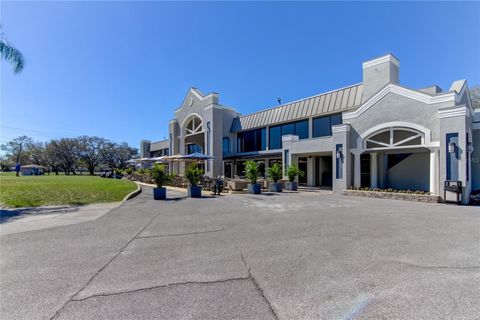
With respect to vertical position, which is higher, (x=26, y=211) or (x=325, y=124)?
(x=325, y=124)

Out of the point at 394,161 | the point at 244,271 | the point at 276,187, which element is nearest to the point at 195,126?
the point at 276,187

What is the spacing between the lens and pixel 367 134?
51.6 feet

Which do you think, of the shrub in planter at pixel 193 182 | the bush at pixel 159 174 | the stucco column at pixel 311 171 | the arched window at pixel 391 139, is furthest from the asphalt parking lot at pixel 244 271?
the stucco column at pixel 311 171

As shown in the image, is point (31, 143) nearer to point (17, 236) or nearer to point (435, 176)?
point (17, 236)

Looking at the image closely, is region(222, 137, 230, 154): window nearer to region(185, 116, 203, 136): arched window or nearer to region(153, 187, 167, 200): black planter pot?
region(185, 116, 203, 136): arched window

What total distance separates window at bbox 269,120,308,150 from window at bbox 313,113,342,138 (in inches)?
41.6

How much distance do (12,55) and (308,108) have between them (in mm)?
20454

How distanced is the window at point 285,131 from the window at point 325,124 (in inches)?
41.6

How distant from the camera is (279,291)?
348 cm

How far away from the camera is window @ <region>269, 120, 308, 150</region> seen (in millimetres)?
23014

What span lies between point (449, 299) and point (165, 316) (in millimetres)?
3685

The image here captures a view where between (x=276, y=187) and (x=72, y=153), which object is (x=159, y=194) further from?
(x=72, y=153)

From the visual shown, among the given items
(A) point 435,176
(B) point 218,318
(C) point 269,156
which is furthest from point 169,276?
(C) point 269,156

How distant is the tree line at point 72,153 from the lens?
6550 centimetres
